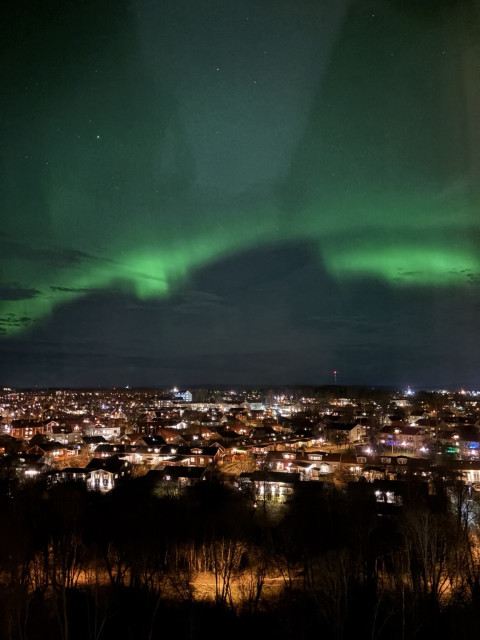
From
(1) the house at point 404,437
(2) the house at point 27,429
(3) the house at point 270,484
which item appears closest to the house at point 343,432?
(1) the house at point 404,437

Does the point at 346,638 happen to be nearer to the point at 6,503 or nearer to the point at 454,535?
the point at 454,535

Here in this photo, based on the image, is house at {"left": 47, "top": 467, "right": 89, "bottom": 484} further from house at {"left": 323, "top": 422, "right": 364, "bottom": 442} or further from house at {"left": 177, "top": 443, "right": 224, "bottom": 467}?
house at {"left": 323, "top": 422, "right": 364, "bottom": 442}

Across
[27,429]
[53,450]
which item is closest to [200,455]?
[53,450]

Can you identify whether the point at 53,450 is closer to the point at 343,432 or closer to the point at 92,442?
the point at 92,442

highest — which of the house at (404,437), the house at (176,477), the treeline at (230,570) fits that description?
the house at (404,437)

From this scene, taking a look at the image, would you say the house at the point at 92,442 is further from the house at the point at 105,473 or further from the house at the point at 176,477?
the house at the point at 176,477
